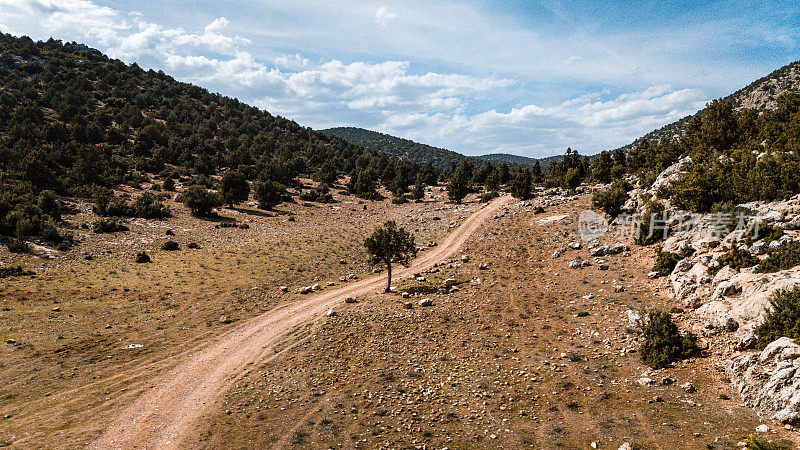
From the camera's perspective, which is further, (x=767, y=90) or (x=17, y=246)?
(x=767, y=90)

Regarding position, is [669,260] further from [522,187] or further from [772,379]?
[522,187]

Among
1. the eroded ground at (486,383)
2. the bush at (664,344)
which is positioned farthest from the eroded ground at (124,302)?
the bush at (664,344)

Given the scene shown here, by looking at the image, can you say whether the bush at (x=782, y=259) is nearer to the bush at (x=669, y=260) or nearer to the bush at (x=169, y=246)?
the bush at (x=669, y=260)

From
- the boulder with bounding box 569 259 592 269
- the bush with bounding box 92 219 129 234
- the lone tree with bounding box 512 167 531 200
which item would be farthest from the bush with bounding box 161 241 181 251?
the lone tree with bounding box 512 167 531 200

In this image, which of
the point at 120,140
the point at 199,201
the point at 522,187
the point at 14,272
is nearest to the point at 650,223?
the point at 522,187

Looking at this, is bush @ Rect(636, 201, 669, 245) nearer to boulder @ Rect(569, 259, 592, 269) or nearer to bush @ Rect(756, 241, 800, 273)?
boulder @ Rect(569, 259, 592, 269)

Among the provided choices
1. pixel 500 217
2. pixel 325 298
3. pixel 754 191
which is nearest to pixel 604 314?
pixel 754 191
